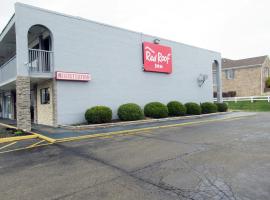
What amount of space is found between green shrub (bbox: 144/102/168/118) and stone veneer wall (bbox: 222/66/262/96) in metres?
24.1

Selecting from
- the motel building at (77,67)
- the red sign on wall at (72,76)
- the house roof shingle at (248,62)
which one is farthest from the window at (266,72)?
the red sign on wall at (72,76)

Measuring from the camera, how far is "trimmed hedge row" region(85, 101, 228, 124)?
13.0m

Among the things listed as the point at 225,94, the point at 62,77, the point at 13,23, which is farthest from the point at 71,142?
the point at 225,94

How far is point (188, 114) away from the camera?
18.8 m

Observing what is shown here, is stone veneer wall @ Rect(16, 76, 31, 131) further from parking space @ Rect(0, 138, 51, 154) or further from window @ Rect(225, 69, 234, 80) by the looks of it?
window @ Rect(225, 69, 234, 80)

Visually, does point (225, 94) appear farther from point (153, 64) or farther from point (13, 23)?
point (13, 23)

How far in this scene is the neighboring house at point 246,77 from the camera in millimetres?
33344

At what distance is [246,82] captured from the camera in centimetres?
3466

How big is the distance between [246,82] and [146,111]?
25.8 meters

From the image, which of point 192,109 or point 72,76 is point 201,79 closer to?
point 192,109

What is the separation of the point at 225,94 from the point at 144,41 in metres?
24.5

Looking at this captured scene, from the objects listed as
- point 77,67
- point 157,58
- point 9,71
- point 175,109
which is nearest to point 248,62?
point 157,58

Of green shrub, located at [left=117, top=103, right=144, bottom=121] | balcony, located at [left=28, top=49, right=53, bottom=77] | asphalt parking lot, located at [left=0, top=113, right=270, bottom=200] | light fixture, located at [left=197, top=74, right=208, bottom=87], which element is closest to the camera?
asphalt parking lot, located at [left=0, top=113, right=270, bottom=200]

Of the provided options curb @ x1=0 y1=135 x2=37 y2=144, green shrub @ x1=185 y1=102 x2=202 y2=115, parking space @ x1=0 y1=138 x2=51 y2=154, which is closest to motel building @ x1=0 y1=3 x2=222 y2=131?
green shrub @ x1=185 y1=102 x2=202 y2=115
